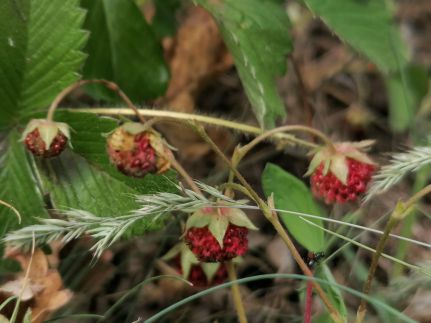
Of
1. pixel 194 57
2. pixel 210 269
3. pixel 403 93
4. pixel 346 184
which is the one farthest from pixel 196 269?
pixel 194 57

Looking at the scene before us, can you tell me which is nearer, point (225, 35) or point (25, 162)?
point (25, 162)

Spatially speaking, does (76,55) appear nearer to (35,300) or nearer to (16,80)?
(16,80)

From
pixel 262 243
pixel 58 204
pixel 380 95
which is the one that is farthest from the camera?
pixel 380 95

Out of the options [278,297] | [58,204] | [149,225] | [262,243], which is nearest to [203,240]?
[149,225]

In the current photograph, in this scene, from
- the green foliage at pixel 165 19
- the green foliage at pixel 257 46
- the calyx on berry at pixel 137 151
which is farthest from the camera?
the green foliage at pixel 165 19

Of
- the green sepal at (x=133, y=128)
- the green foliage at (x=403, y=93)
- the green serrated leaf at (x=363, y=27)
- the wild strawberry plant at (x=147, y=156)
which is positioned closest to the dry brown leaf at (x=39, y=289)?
the wild strawberry plant at (x=147, y=156)

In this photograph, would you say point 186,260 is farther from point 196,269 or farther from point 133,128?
point 133,128

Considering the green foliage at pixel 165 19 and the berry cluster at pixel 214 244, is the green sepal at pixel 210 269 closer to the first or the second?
the berry cluster at pixel 214 244

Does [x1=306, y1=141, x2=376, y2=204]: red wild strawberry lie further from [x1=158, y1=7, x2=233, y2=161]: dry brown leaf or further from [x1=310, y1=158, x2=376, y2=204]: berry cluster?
[x1=158, y1=7, x2=233, y2=161]: dry brown leaf
